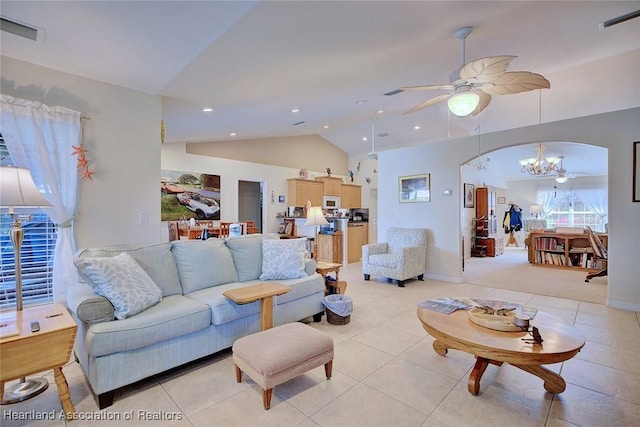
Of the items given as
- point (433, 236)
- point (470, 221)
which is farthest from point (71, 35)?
point (470, 221)

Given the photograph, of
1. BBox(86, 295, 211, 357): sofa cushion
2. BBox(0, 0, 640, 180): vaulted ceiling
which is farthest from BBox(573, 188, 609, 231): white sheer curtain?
BBox(86, 295, 211, 357): sofa cushion

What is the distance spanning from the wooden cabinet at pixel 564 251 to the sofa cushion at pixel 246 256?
6.84 meters

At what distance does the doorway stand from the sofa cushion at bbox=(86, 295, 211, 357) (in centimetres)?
572

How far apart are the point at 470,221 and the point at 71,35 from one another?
868 centimetres

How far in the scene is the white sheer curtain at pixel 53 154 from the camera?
242cm

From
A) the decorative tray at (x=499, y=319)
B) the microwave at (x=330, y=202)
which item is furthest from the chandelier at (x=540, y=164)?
the decorative tray at (x=499, y=319)

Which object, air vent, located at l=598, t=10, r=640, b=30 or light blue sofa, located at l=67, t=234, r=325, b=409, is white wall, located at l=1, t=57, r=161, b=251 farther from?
air vent, located at l=598, t=10, r=640, b=30

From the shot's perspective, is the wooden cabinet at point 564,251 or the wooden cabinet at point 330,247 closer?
the wooden cabinet at point 564,251

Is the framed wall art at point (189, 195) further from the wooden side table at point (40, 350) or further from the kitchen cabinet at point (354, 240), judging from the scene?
the wooden side table at point (40, 350)

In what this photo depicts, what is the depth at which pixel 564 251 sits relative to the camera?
661 cm

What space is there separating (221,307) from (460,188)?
440 cm

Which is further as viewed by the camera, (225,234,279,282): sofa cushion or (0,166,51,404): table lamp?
(225,234,279,282): sofa cushion

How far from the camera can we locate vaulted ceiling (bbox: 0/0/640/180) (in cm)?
195

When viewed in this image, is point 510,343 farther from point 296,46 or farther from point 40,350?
point 40,350
